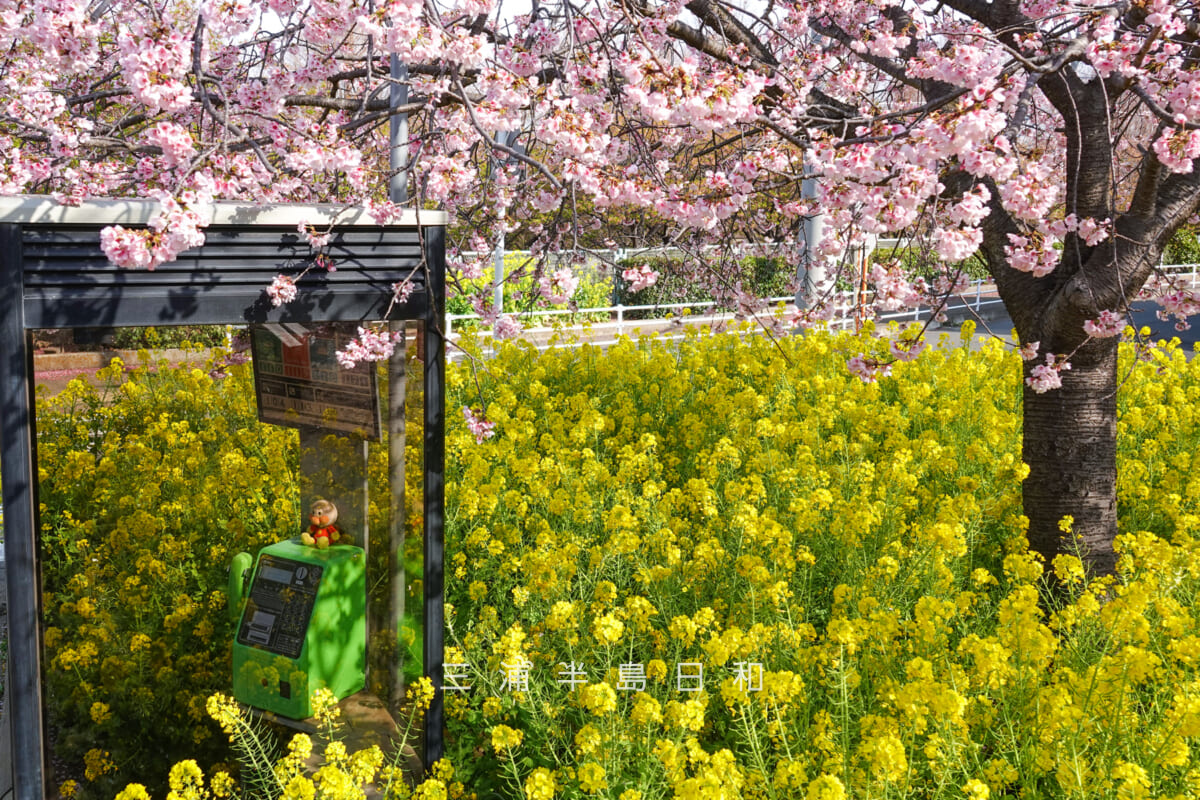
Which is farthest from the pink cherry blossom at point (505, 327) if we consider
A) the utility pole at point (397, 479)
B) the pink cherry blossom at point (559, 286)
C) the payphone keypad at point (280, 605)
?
the payphone keypad at point (280, 605)

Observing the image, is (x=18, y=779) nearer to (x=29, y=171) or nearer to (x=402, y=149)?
(x=29, y=171)

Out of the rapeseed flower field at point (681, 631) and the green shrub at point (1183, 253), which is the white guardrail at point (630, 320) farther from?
the green shrub at point (1183, 253)

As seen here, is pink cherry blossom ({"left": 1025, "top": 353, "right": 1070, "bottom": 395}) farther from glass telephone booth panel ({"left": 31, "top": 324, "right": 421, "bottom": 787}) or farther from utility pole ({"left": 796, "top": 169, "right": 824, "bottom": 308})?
glass telephone booth panel ({"left": 31, "top": 324, "right": 421, "bottom": 787})

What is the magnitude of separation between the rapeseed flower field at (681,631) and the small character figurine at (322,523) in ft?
0.46

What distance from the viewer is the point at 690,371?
30.6 feet

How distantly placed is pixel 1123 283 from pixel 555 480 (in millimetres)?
3177

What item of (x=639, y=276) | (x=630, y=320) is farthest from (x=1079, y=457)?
(x=630, y=320)

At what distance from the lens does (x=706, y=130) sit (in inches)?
159

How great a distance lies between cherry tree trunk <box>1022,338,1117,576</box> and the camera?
17.2 feet

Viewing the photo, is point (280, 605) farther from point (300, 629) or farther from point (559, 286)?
point (559, 286)

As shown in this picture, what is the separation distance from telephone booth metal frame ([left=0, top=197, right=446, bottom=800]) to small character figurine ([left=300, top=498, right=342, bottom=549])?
2.72ft

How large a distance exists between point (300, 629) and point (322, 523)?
41 centimetres

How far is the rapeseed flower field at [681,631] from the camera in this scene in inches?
123

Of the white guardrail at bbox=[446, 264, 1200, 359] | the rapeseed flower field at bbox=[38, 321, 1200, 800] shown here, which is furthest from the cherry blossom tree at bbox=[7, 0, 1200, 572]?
the white guardrail at bbox=[446, 264, 1200, 359]
